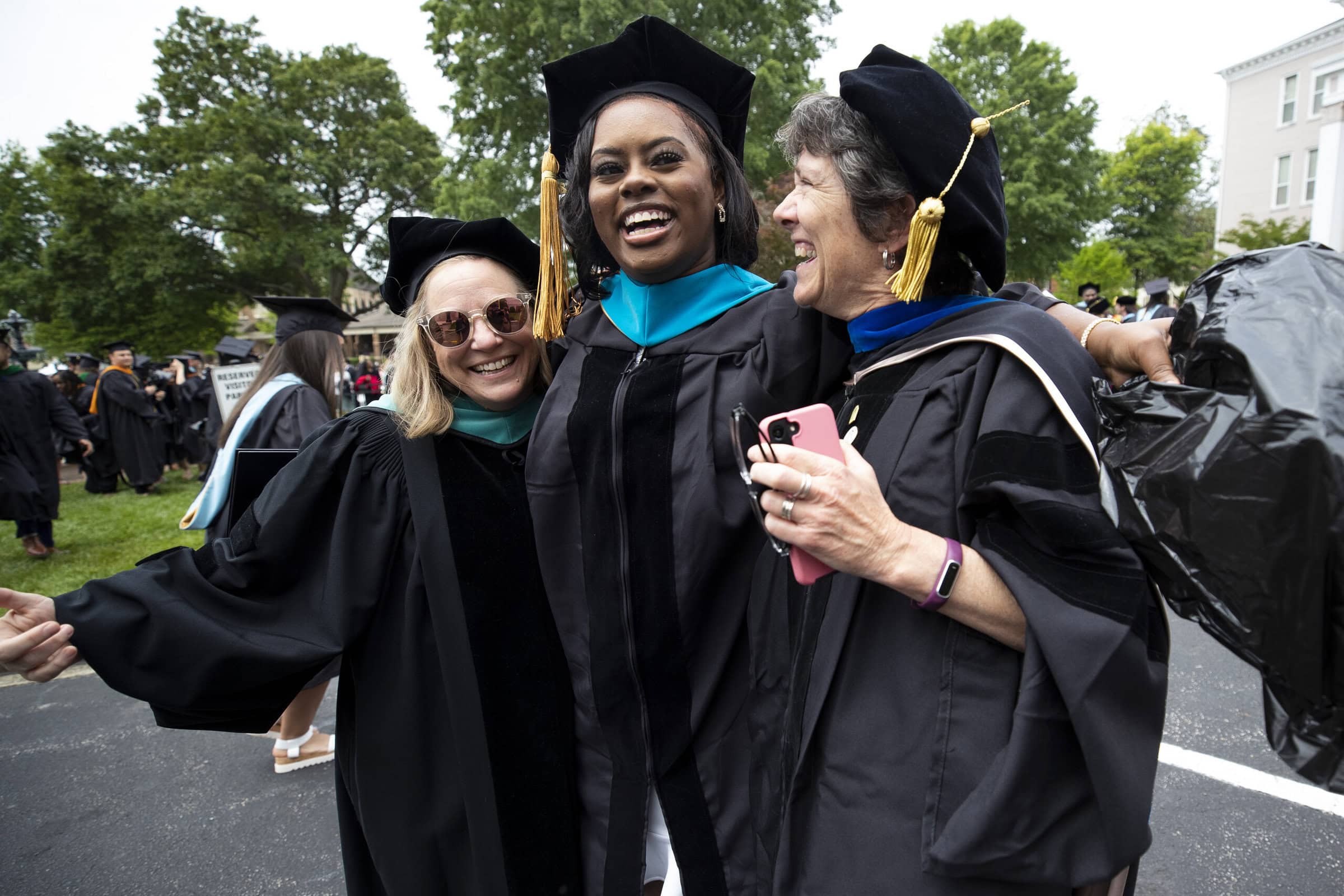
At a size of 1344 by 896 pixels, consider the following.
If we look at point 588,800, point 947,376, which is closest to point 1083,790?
point 947,376

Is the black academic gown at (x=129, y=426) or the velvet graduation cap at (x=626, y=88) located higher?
the velvet graduation cap at (x=626, y=88)

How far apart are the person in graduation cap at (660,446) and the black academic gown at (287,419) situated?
2.63 metres

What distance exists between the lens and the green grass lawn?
6.98 meters

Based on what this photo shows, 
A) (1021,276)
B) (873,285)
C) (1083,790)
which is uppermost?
(1021,276)

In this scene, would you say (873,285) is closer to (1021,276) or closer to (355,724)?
(355,724)

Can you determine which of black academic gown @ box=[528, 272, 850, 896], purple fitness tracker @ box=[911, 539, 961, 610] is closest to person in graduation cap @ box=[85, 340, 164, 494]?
black academic gown @ box=[528, 272, 850, 896]

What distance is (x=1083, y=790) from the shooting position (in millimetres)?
1125

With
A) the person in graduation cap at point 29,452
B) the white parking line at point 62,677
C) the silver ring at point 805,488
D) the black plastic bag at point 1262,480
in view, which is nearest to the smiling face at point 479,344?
the silver ring at point 805,488

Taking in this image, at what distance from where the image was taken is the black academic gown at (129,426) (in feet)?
36.3

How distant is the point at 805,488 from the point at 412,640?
1.13m

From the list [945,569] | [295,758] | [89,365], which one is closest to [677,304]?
[945,569]

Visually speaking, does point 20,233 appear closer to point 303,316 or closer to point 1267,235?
point 303,316

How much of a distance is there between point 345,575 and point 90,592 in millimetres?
515

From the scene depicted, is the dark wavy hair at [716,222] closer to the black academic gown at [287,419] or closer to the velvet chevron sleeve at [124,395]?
the black academic gown at [287,419]
